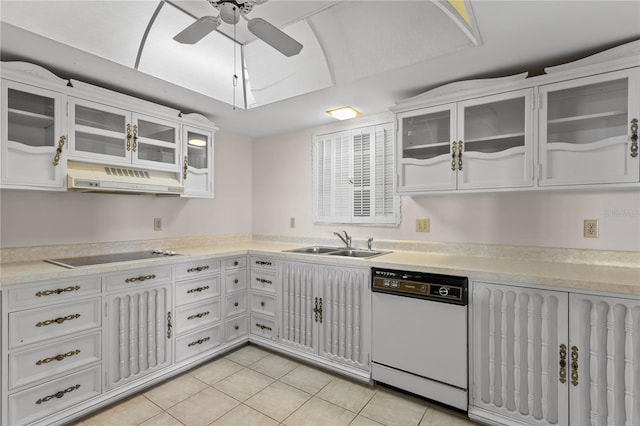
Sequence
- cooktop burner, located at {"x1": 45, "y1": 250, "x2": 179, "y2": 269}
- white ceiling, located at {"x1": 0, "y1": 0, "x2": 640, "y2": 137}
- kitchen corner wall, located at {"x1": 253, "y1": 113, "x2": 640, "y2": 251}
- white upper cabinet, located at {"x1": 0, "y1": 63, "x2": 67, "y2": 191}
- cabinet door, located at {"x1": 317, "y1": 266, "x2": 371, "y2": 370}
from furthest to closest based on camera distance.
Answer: cabinet door, located at {"x1": 317, "y1": 266, "x2": 371, "y2": 370}
cooktop burner, located at {"x1": 45, "y1": 250, "x2": 179, "y2": 269}
kitchen corner wall, located at {"x1": 253, "y1": 113, "x2": 640, "y2": 251}
white upper cabinet, located at {"x1": 0, "y1": 63, "x2": 67, "y2": 191}
white ceiling, located at {"x1": 0, "y1": 0, "x2": 640, "y2": 137}

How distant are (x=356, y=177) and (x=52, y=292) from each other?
2.60m

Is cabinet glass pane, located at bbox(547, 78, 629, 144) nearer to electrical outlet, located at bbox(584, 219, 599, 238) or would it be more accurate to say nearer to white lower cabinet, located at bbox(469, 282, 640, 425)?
electrical outlet, located at bbox(584, 219, 599, 238)

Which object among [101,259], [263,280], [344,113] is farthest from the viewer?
[263,280]

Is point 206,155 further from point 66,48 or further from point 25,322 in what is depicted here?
point 25,322

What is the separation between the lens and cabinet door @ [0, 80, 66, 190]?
1.98m

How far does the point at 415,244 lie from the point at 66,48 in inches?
116

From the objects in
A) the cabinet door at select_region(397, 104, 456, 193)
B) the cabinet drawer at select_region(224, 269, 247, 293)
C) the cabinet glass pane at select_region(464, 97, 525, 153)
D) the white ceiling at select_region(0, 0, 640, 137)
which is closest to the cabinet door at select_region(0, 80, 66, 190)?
the white ceiling at select_region(0, 0, 640, 137)

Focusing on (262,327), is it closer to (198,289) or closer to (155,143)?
(198,289)

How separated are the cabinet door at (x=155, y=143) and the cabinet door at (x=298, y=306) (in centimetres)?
141

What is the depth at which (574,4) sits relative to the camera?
5.09ft

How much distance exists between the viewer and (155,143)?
2.78 metres

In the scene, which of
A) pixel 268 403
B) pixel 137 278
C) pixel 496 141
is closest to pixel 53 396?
pixel 137 278

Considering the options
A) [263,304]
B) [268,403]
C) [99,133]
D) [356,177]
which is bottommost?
[268,403]

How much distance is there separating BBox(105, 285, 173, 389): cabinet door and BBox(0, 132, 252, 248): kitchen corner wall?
769 millimetres
